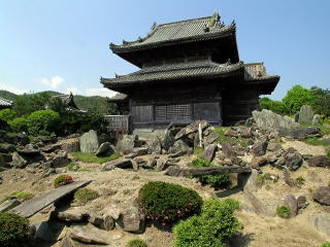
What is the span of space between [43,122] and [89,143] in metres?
6.73

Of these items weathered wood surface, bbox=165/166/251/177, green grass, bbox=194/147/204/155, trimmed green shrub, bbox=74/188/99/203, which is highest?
green grass, bbox=194/147/204/155

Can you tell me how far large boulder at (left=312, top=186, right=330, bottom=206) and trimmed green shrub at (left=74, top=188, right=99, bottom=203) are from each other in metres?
8.56

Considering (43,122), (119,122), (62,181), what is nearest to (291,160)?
(62,181)

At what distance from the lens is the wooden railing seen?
843 inches

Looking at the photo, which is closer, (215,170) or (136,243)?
(136,243)

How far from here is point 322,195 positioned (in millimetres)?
9664

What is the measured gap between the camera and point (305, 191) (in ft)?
33.9

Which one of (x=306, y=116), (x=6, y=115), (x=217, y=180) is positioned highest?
(x=6, y=115)

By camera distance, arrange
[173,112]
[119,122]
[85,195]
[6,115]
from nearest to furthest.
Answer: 1. [85,195]
2. [173,112]
3. [119,122]
4. [6,115]

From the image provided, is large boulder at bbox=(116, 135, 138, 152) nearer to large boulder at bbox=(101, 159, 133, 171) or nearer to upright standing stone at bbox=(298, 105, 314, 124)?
large boulder at bbox=(101, 159, 133, 171)

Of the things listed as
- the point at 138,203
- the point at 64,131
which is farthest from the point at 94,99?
the point at 138,203

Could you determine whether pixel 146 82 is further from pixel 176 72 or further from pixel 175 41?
pixel 175 41

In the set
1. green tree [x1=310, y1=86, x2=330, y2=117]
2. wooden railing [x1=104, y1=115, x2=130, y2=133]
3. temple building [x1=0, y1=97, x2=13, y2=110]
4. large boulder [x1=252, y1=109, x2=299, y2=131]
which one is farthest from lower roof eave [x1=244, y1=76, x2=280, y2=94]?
green tree [x1=310, y1=86, x2=330, y2=117]

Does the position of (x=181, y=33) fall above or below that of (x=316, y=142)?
above
